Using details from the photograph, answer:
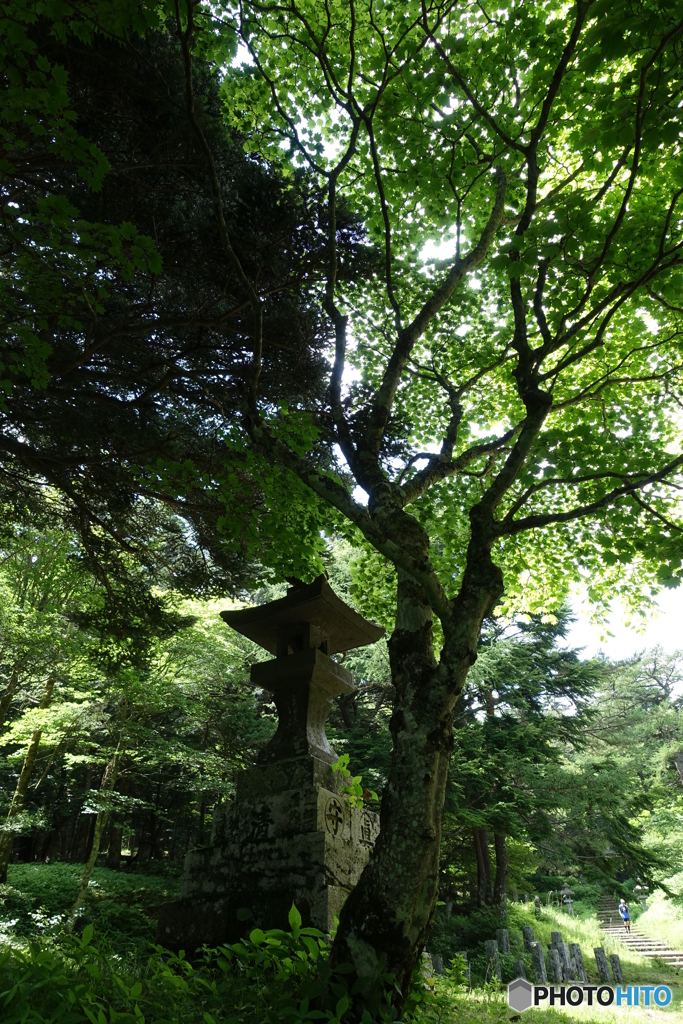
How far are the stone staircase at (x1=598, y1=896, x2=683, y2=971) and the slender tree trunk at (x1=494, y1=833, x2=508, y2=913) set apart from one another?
4.17 meters

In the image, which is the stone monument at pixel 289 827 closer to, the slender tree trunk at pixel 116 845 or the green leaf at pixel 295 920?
the green leaf at pixel 295 920

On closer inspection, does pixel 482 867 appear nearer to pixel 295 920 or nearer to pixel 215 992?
pixel 295 920

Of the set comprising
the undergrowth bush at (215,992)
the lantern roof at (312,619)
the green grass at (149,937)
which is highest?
the lantern roof at (312,619)

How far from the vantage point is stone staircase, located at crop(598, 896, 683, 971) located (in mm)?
16016

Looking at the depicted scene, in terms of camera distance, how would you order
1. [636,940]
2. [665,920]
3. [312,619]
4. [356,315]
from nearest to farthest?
[312,619] < [356,315] < [636,940] < [665,920]

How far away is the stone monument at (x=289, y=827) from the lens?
393 centimetres

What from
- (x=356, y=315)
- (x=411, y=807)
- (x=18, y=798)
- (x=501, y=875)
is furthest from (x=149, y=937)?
(x=356, y=315)

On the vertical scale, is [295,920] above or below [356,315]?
below

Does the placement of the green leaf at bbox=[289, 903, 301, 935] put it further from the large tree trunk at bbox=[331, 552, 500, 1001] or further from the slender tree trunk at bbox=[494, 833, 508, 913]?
the slender tree trunk at bbox=[494, 833, 508, 913]

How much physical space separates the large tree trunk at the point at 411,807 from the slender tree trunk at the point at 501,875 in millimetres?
16749

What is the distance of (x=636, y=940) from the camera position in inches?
781

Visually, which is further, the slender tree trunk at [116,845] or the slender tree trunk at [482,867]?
the slender tree trunk at [116,845]

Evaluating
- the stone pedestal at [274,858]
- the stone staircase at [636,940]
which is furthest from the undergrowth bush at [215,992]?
the stone staircase at [636,940]

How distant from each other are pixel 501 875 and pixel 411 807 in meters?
17.5
